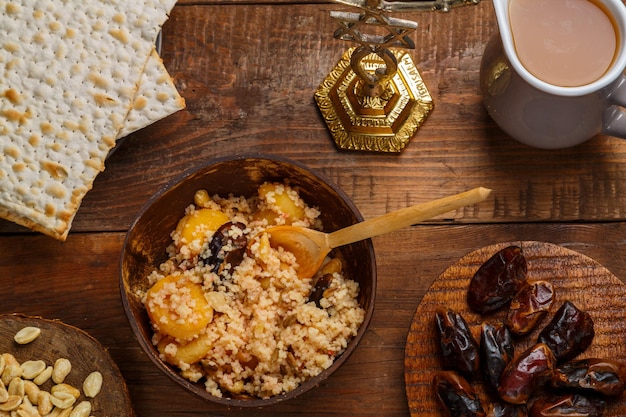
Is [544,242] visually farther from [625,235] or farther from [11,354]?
[11,354]

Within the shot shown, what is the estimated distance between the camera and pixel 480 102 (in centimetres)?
152

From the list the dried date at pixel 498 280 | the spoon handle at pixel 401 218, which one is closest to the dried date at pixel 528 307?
A: the dried date at pixel 498 280

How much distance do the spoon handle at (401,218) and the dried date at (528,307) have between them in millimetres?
246

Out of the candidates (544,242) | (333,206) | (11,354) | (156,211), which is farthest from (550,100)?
(11,354)

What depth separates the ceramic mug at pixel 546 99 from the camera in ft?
4.13

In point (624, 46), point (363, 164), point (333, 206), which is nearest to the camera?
point (624, 46)

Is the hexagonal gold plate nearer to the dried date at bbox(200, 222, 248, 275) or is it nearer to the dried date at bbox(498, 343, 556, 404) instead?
the dried date at bbox(200, 222, 248, 275)

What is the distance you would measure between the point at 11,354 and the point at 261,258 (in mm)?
463

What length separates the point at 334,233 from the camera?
4.32 feet

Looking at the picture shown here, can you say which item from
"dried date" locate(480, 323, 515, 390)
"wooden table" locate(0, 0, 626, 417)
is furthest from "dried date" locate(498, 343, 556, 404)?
"wooden table" locate(0, 0, 626, 417)

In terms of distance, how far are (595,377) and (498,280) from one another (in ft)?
0.71

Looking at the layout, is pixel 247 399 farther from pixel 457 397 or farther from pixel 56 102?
pixel 56 102

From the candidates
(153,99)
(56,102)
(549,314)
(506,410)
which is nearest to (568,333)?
(549,314)

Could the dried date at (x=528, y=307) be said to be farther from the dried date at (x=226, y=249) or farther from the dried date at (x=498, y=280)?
the dried date at (x=226, y=249)
